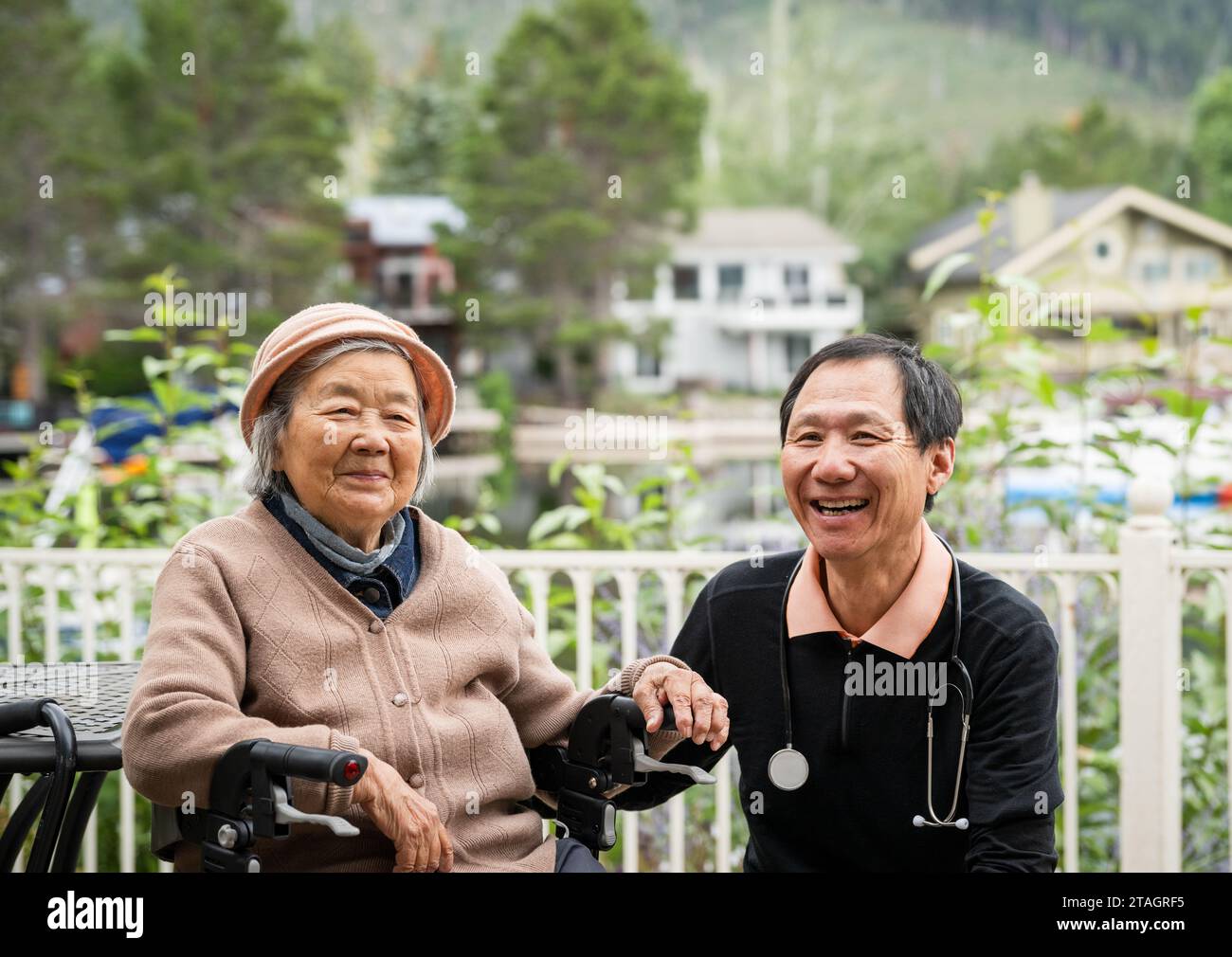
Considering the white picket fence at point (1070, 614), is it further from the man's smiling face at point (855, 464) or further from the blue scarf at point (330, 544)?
the blue scarf at point (330, 544)

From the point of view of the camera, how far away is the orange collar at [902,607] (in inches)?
59.9

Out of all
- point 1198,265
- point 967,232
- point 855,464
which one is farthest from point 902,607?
point 967,232

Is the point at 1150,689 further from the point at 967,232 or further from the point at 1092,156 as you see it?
the point at 1092,156

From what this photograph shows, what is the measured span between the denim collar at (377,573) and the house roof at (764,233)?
32269mm

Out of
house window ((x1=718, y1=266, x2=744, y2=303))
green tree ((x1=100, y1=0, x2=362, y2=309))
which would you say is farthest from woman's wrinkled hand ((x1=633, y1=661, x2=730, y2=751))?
house window ((x1=718, y1=266, x2=744, y2=303))

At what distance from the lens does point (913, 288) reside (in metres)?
33.9

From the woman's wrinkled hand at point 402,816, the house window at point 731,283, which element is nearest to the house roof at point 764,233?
the house window at point 731,283

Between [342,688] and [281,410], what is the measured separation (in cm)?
35

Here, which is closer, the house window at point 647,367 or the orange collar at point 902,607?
the orange collar at point 902,607

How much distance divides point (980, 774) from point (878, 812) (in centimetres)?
14

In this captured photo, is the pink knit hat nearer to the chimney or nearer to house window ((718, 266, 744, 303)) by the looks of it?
the chimney

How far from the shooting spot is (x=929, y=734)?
149 centimetres
